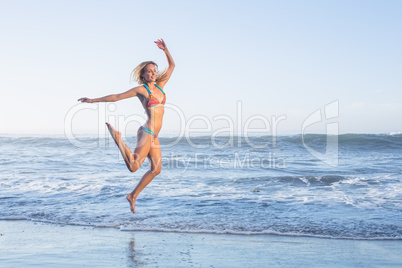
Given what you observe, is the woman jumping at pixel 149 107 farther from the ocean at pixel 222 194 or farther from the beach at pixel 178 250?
the ocean at pixel 222 194

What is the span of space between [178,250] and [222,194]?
485 centimetres

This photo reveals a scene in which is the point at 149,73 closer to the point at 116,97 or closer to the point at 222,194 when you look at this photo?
the point at 116,97

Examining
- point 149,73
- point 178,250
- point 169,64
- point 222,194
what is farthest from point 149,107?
point 222,194

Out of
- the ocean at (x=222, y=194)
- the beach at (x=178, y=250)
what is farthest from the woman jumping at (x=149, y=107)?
the ocean at (x=222, y=194)

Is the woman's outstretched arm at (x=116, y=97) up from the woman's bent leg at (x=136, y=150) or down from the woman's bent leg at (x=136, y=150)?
up

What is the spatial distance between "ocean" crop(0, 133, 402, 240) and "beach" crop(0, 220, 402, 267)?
0.44m

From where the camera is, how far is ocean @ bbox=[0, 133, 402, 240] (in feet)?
25.3

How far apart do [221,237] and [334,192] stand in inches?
201

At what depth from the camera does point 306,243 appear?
6.50m

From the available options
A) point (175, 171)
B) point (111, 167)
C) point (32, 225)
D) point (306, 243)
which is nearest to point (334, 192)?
point (306, 243)

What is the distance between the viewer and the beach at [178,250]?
5438mm

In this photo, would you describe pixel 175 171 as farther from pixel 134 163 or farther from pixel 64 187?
pixel 134 163

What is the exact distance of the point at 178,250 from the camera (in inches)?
238

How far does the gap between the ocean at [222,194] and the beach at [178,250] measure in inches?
17.3
